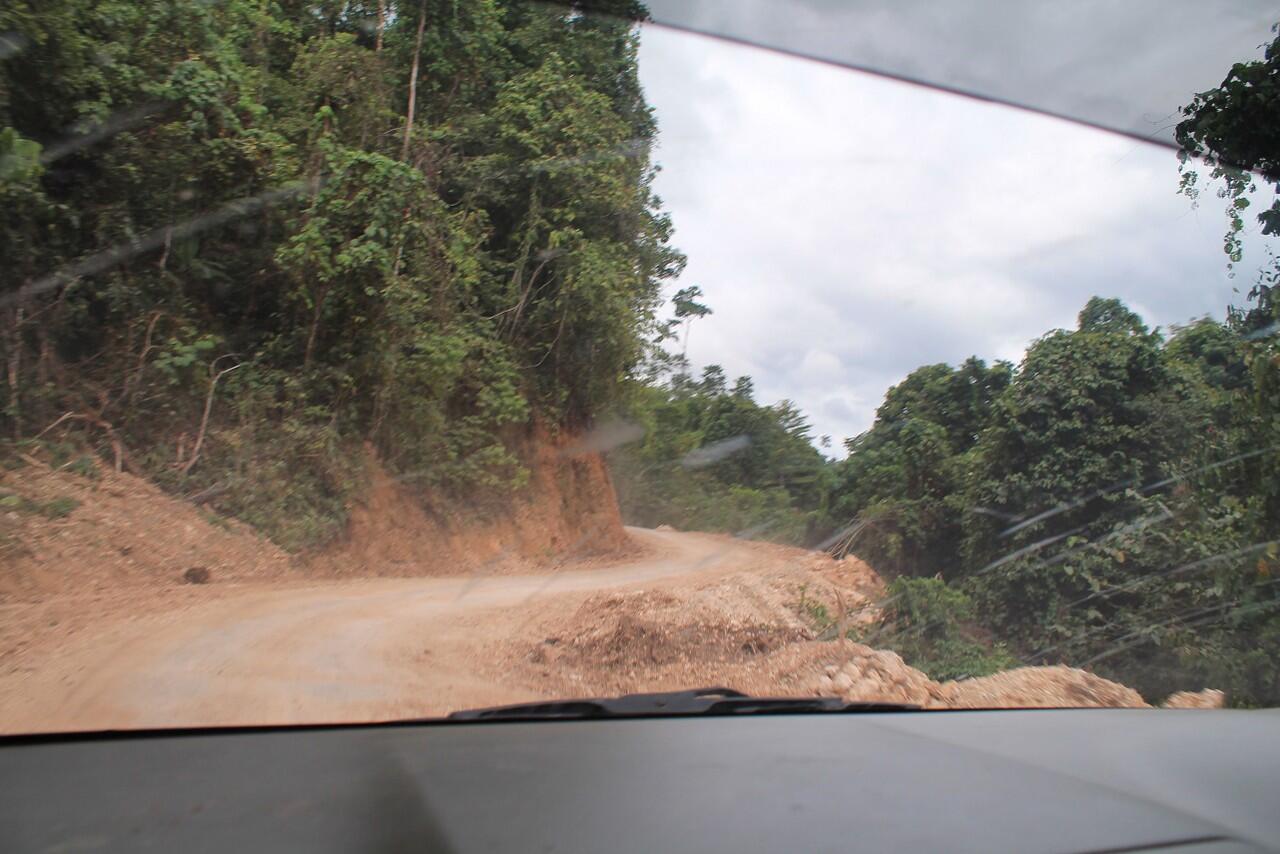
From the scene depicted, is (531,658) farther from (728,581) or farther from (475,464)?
(475,464)

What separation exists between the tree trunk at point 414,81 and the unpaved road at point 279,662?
14.6ft

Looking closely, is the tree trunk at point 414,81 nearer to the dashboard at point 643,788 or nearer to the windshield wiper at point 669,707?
the windshield wiper at point 669,707

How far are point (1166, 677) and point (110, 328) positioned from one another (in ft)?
32.0

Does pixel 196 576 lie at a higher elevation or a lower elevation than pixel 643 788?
lower

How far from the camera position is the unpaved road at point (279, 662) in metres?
4.25

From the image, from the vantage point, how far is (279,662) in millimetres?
5156

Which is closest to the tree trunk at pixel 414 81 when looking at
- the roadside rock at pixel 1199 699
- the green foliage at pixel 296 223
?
the green foliage at pixel 296 223

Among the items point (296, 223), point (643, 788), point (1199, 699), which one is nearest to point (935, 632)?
point (1199, 699)

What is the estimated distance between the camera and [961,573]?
Answer: 877 centimetres

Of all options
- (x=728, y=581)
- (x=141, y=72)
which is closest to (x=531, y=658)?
(x=728, y=581)

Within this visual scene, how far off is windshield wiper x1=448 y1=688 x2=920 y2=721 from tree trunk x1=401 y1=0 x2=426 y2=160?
6974 mm

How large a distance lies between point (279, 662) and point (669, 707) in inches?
102

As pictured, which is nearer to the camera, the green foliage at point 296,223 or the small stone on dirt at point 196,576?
the small stone on dirt at point 196,576

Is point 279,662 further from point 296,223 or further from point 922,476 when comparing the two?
point 922,476
